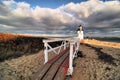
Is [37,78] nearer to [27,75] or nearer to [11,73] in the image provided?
[27,75]

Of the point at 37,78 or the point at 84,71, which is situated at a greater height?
the point at 37,78

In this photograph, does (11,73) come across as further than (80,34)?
No

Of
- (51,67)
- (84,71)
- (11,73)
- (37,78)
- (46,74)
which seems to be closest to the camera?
(37,78)

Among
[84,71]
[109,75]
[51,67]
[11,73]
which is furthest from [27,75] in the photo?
[109,75]

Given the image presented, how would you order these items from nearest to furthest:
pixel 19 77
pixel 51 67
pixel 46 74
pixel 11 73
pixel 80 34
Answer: pixel 46 74
pixel 51 67
pixel 19 77
pixel 11 73
pixel 80 34

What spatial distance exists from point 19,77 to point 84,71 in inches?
163

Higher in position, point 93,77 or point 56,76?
point 56,76

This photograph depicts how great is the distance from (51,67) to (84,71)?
2.89m

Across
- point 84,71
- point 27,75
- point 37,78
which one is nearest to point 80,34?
point 84,71

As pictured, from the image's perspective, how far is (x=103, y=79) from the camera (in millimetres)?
7656

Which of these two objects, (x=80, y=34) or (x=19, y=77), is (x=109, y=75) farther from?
(x=80, y=34)

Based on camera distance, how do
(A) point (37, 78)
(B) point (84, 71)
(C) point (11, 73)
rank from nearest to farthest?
(A) point (37, 78), (C) point (11, 73), (B) point (84, 71)

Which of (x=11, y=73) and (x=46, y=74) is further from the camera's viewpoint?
(x=11, y=73)

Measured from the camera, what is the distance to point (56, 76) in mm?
5840
